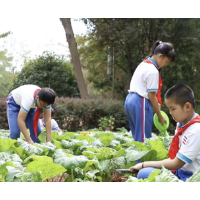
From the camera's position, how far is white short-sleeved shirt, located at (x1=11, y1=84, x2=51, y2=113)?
13.0ft

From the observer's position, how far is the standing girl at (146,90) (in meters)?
3.66

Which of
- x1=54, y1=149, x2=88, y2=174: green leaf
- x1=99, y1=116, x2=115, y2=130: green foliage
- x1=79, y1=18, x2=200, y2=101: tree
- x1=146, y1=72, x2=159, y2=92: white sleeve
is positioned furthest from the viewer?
x1=79, y1=18, x2=200, y2=101: tree

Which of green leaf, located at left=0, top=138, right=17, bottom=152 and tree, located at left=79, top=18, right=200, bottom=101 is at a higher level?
tree, located at left=79, top=18, right=200, bottom=101

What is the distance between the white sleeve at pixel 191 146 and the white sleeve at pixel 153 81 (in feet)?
5.12

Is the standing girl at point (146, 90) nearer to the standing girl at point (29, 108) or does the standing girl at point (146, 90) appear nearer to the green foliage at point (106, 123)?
the standing girl at point (29, 108)

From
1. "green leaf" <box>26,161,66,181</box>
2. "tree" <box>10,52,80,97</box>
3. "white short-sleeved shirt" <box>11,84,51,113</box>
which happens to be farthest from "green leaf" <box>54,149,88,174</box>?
"tree" <box>10,52,80,97</box>

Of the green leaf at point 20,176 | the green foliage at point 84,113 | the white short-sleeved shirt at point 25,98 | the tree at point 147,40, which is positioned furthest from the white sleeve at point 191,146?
the tree at point 147,40

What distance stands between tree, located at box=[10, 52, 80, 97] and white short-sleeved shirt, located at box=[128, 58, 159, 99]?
846 cm

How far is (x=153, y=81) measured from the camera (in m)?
3.66

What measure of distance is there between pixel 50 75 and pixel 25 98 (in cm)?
847

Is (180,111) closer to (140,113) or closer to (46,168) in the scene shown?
(46,168)

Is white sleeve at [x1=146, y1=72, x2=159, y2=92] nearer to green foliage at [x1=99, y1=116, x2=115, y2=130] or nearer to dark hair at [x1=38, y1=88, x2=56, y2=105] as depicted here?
dark hair at [x1=38, y1=88, x2=56, y2=105]
